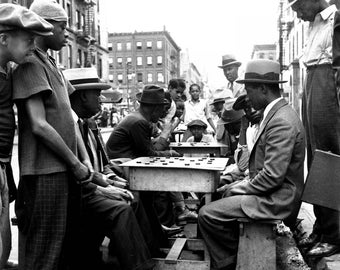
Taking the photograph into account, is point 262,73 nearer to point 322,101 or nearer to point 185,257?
point 322,101

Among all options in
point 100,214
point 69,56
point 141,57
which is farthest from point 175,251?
point 141,57

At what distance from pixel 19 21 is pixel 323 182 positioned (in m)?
2.72

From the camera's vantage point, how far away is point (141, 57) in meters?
97.4

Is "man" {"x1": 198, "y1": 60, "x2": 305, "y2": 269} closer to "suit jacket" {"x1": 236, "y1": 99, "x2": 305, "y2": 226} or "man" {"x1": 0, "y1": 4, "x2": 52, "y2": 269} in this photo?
"suit jacket" {"x1": 236, "y1": 99, "x2": 305, "y2": 226}

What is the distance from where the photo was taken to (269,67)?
4254mm

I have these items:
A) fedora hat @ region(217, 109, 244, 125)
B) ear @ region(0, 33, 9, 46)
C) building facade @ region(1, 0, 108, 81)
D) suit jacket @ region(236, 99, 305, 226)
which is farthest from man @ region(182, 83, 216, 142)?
building facade @ region(1, 0, 108, 81)

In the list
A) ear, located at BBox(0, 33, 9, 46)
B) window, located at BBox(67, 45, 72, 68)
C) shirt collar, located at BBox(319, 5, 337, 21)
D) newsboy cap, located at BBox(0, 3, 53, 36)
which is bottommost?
ear, located at BBox(0, 33, 9, 46)

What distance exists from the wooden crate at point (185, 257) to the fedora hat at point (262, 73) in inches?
61.5

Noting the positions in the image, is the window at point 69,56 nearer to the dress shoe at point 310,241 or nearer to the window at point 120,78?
the dress shoe at point 310,241

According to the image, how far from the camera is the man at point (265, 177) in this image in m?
3.91

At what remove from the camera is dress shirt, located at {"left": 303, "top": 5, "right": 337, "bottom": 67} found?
15.1 feet

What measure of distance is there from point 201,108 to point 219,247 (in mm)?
7515

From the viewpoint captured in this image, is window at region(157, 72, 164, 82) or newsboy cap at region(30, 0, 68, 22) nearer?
newsboy cap at region(30, 0, 68, 22)

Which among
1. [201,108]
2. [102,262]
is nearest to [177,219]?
[102,262]
